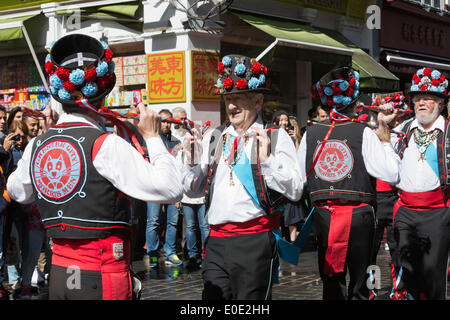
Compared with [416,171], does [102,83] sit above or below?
above

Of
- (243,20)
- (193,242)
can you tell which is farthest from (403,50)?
(193,242)

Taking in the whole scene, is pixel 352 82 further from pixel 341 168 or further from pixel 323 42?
pixel 323 42

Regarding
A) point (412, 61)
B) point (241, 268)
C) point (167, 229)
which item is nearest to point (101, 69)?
point (241, 268)

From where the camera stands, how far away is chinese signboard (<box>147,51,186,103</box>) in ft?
40.6

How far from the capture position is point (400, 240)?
646 cm

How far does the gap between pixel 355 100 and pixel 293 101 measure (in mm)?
9981

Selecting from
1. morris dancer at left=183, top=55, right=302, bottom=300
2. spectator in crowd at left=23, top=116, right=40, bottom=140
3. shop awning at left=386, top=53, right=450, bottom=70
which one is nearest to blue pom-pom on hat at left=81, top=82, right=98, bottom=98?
morris dancer at left=183, top=55, right=302, bottom=300

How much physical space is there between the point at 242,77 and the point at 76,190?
5.71ft

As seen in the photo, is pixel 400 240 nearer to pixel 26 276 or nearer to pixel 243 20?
pixel 26 276

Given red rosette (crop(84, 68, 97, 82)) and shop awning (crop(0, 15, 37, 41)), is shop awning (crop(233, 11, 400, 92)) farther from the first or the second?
red rosette (crop(84, 68, 97, 82))

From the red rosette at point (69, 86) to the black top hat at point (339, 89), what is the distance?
9.95ft

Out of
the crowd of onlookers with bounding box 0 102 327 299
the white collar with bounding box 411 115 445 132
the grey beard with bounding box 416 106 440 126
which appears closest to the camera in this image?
the white collar with bounding box 411 115 445 132

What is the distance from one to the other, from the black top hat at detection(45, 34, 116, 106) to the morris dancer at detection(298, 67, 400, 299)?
2590 millimetres

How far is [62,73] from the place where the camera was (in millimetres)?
3672
